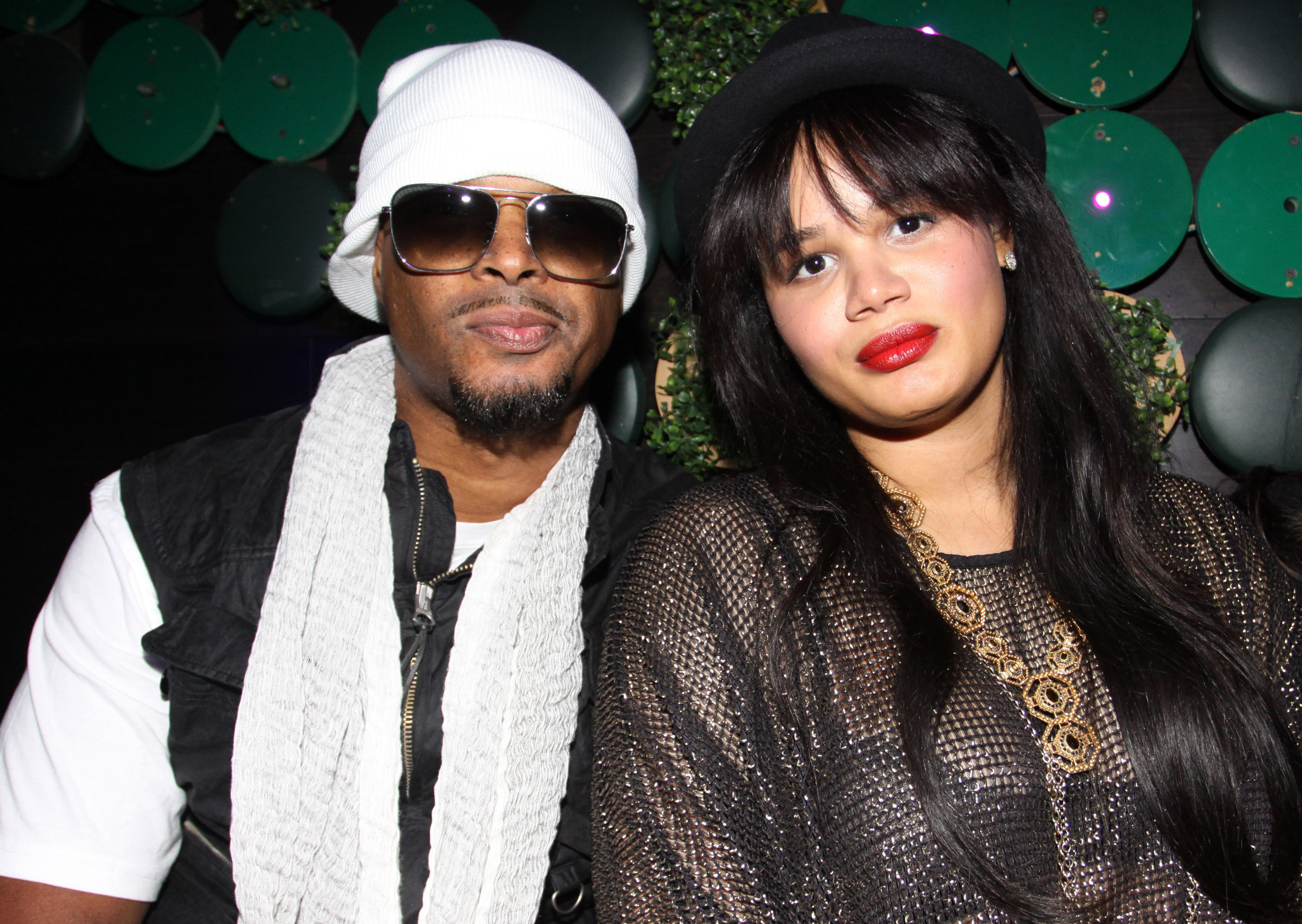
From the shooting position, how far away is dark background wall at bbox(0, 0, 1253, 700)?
2.75 metres

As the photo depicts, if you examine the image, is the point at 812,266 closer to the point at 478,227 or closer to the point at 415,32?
the point at 478,227

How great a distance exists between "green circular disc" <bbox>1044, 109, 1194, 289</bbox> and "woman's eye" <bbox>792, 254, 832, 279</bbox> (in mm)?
1145

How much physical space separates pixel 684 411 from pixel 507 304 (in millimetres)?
708

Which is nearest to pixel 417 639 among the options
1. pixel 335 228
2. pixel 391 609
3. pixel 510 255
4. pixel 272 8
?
pixel 391 609

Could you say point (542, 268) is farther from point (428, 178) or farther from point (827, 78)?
point (827, 78)

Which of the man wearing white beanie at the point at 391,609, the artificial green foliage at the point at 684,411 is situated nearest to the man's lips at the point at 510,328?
the man wearing white beanie at the point at 391,609

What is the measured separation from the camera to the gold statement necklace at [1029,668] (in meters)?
1.19

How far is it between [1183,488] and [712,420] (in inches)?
42.4

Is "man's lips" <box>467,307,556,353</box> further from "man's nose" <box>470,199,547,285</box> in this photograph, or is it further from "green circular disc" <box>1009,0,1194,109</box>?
"green circular disc" <box>1009,0,1194,109</box>

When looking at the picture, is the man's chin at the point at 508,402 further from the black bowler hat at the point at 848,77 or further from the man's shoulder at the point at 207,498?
the black bowler hat at the point at 848,77

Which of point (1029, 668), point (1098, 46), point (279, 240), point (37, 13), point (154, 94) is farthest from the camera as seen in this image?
point (37, 13)

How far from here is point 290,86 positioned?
2594 millimetres

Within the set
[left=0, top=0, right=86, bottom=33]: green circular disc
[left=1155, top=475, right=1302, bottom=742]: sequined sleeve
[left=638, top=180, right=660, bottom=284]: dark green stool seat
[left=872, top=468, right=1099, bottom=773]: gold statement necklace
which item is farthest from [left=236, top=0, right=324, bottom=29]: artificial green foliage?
[left=1155, top=475, right=1302, bottom=742]: sequined sleeve

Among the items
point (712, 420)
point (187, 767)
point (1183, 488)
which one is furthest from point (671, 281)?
point (187, 767)
